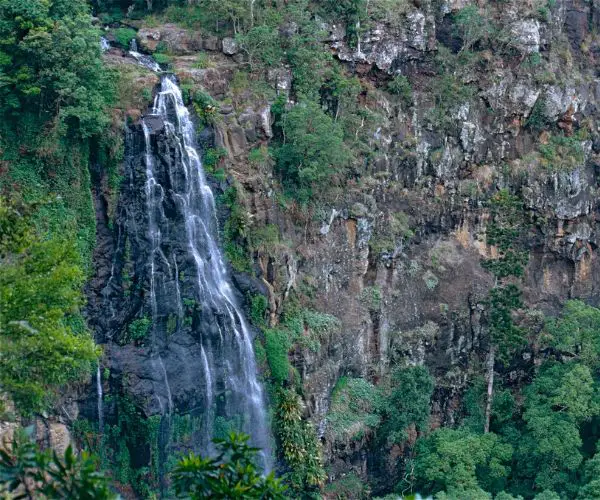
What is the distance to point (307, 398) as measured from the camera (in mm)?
28141

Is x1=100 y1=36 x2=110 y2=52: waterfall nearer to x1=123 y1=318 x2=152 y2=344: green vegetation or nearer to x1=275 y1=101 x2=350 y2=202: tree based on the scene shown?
x1=275 y1=101 x2=350 y2=202: tree

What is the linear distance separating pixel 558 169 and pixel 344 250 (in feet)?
34.8

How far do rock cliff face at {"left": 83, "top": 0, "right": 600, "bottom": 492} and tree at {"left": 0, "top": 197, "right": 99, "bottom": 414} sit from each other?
6.59m

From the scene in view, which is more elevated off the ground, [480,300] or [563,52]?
[563,52]

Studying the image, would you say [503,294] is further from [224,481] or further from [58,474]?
[58,474]

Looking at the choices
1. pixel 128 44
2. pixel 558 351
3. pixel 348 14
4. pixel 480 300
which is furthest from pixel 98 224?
pixel 558 351

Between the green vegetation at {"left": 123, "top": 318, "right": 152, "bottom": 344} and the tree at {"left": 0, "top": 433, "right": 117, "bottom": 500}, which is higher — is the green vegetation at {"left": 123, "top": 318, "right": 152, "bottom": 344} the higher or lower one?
the lower one

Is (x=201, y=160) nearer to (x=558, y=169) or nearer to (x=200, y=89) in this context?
(x=200, y=89)

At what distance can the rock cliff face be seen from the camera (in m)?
25.8

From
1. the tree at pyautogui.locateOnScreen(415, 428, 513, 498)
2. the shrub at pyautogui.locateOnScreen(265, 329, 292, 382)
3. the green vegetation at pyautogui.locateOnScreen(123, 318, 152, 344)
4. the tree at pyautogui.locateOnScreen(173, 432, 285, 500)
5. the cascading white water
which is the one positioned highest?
the cascading white water

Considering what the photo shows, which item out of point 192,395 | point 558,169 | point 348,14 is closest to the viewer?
point 192,395

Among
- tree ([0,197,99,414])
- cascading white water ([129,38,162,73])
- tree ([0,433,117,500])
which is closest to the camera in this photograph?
tree ([0,433,117,500])

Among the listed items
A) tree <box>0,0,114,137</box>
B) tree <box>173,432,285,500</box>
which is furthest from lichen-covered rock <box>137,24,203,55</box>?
tree <box>173,432,285,500</box>

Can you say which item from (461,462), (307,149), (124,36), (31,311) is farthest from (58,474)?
(124,36)
